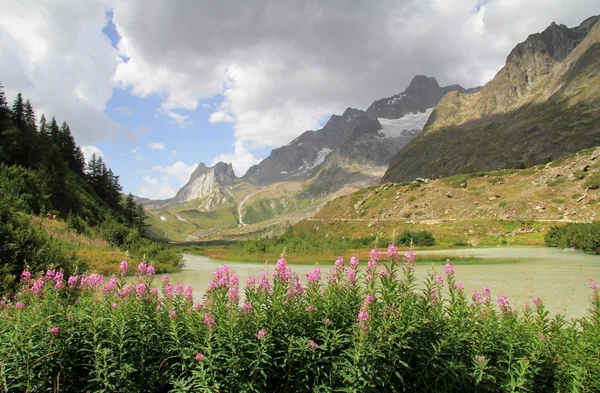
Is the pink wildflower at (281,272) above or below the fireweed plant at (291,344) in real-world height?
above

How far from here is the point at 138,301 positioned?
666 cm

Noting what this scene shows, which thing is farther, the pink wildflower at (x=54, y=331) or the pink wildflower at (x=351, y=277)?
the pink wildflower at (x=351, y=277)

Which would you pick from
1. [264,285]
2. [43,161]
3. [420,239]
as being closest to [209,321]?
[264,285]

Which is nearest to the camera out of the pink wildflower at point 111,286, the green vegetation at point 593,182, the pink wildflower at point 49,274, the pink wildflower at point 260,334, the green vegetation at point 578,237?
the pink wildflower at point 260,334

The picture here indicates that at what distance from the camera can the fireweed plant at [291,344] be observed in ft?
18.2

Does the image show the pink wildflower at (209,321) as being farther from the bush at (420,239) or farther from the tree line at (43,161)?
the bush at (420,239)

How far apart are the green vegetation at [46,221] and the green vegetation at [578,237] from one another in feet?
142

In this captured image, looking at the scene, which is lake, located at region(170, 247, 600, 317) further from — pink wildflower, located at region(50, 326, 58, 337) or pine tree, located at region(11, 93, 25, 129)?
pine tree, located at region(11, 93, 25, 129)

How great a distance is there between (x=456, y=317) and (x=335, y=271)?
8.24 ft

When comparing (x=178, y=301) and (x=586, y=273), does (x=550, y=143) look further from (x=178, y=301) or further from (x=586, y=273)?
(x=178, y=301)

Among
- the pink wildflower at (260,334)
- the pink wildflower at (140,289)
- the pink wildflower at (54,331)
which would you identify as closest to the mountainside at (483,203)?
the pink wildflower at (140,289)

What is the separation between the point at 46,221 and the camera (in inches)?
1344

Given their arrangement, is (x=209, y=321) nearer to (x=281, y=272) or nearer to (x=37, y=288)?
(x=281, y=272)

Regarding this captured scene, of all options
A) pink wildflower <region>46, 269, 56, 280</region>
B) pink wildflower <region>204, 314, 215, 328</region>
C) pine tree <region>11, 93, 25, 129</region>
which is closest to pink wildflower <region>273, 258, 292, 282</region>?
pink wildflower <region>204, 314, 215, 328</region>
